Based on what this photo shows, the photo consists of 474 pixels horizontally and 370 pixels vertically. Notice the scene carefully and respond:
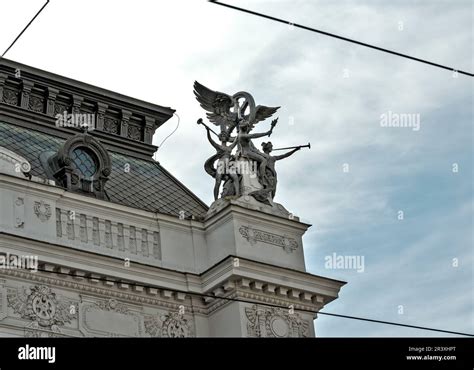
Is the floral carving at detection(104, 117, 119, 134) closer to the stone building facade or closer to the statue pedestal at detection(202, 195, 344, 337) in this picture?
the stone building facade

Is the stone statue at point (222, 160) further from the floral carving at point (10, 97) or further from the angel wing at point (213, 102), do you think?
the floral carving at point (10, 97)

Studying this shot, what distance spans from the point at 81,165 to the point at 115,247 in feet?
7.06

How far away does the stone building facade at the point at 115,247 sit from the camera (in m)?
27.1

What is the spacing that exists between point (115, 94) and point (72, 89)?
4.05 feet

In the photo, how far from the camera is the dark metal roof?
30.2 metres

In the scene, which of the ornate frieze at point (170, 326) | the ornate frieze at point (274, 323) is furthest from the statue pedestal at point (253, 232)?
the ornate frieze at point (170, 326)

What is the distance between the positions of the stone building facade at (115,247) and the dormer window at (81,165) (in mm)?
27

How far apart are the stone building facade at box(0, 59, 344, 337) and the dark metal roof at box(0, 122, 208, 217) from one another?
0.12ft

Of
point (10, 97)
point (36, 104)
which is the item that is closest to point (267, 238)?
point (36, 104)

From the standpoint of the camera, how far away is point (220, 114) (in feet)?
103
